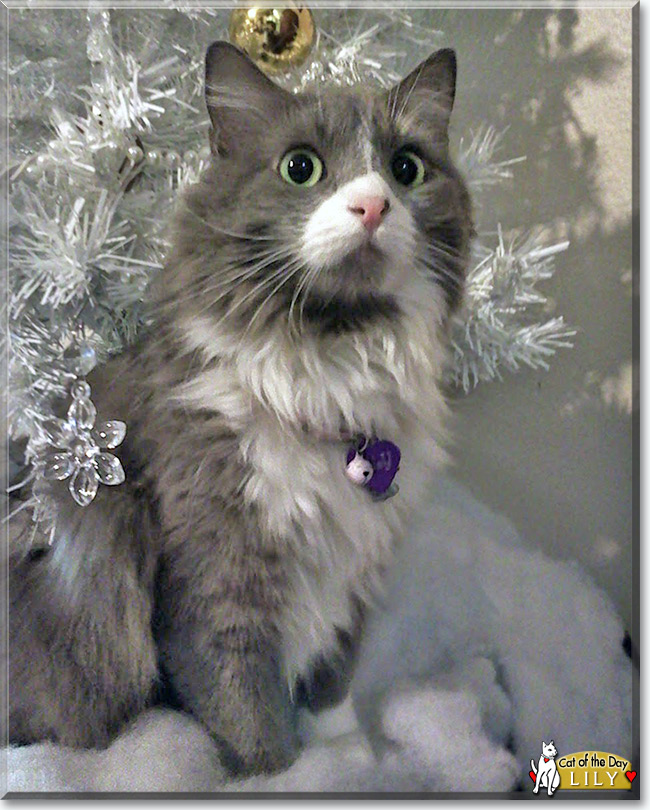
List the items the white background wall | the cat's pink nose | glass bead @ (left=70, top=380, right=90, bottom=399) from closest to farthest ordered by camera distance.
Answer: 1. the cat's pink nose
2. glass bead @ (left=70, top=380, right=90, bottom=399)
3. the white background wall

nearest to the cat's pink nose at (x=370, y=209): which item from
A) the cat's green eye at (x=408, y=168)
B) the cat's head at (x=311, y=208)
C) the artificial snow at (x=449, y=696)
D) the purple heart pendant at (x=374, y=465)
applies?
the cat's head at (x=311, y=208)

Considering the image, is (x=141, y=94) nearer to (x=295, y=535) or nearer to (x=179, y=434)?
(x=179, y=434)

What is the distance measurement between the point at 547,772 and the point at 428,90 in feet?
2.60

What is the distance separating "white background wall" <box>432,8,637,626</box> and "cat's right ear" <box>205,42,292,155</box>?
46 centimetres

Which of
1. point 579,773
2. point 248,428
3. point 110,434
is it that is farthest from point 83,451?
point 579,773

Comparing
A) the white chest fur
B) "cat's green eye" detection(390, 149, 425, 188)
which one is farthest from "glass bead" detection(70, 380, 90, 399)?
"cat's green eye" detection(390, 149, 425, 188)

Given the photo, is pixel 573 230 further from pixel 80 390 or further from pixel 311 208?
pixel 80 390

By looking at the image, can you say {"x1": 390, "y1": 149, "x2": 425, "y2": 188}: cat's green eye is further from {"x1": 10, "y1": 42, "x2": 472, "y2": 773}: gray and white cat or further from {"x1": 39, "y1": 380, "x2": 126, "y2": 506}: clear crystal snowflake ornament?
{"x1": 39, "y1": 380, "x2": 126, "y2": 506}: clear crystal snowflake ornament

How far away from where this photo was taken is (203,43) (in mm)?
809

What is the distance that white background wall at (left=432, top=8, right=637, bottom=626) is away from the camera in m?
1.03

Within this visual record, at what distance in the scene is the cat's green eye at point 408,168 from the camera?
66 cm

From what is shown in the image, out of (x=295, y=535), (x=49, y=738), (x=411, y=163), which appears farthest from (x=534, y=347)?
(x=49, y=738)

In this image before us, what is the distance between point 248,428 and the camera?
0.66 m

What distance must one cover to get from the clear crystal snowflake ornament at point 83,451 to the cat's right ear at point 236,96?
0.32 meters
